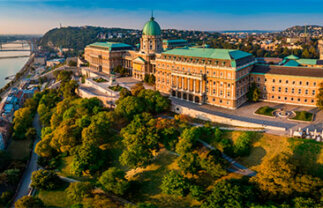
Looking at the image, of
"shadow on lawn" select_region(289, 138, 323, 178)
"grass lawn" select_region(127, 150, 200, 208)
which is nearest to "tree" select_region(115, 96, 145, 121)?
"grass lawn" select_region(127, 150, 200, 208)

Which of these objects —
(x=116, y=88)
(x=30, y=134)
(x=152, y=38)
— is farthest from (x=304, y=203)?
(x=152, y=38)

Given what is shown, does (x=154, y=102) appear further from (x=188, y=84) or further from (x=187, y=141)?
(x=187, y=141)

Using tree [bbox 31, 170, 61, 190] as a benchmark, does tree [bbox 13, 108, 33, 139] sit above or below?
above

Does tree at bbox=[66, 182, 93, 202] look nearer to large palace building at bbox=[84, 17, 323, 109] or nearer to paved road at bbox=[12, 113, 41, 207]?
paved road at bbox=[12, 113, 41, 207]

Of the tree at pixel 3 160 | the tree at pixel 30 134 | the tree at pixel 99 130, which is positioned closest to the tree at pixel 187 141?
the tree at pixel 99 130

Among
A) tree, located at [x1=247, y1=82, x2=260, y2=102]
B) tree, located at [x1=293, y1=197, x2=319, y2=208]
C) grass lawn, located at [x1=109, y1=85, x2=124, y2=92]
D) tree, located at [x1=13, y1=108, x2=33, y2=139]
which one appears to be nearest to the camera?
tree, located at [x1=293, y1=197, x2=319, y2=208]
